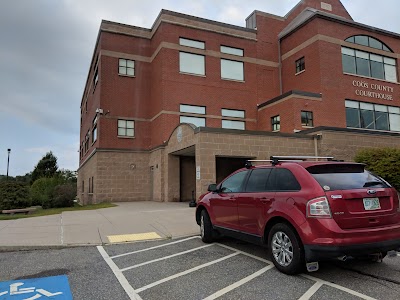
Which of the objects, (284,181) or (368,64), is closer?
(284,181)

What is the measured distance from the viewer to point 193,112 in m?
24.9

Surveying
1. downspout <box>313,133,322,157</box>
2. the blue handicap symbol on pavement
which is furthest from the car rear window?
downspout <box>313,133,322,157</box>

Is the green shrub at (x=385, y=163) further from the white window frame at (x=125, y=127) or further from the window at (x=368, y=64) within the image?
the white window frame at (x=125, y=127)

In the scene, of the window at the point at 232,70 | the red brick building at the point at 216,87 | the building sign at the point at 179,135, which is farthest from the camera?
the window at the point at 232,70

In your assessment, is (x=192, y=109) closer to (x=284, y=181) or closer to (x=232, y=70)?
(x=232, y=70)

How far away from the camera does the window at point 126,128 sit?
25422mm

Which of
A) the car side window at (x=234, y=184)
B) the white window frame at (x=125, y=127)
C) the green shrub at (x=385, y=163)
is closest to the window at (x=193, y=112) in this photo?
the white window frame at (x=125, y=127)

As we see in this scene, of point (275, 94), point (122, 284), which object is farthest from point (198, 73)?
point (122, 284)

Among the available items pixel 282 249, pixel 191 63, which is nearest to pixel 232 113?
pixel 191 63

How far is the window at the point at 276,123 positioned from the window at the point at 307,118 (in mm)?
1872

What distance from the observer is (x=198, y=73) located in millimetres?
25469

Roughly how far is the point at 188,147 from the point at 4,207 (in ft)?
32.8

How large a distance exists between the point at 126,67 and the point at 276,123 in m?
11.9

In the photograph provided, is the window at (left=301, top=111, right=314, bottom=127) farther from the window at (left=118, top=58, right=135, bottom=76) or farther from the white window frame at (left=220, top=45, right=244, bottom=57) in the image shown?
the window at (left=118, top=58, right=135, bottom=76)
